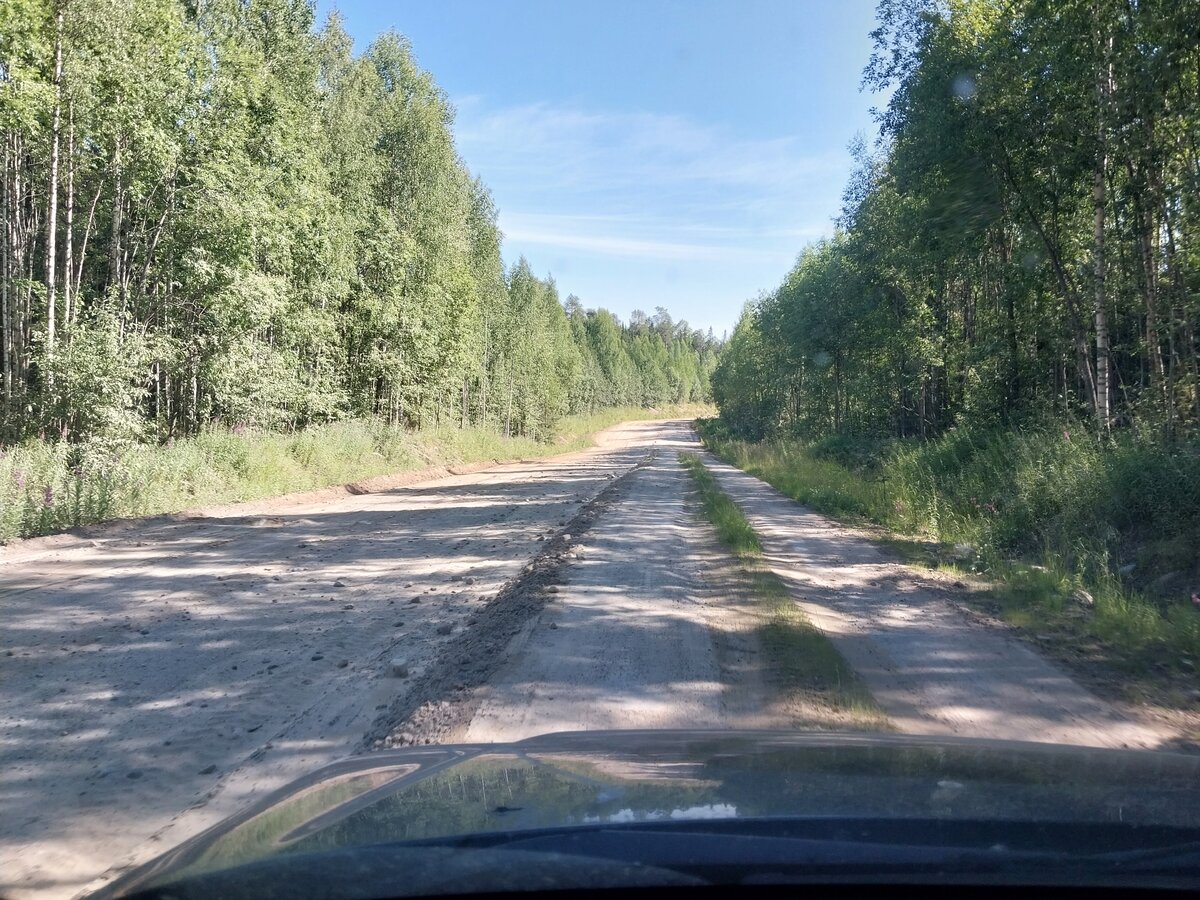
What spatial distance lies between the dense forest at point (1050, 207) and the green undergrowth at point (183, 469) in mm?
16230

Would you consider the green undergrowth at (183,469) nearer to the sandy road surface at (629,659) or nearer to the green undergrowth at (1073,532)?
the sandy road surface at (629,659)

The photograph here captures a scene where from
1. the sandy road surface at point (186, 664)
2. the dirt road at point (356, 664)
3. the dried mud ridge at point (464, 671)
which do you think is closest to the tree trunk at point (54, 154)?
the sandy road surface at point (186, 664)

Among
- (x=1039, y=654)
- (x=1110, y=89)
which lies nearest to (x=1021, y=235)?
(x=1110, y=89)

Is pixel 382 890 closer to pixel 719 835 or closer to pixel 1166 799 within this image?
pixel 719 835

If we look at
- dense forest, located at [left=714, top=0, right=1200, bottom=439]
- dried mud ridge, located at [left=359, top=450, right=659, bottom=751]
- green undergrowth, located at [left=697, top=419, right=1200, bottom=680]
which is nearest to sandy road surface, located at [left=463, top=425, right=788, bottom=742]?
dried mud ridge, located at [left=359, top=450, right=659, bottom=751]

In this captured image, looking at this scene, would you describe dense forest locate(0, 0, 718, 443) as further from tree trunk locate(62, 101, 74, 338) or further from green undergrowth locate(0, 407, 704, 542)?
green undergrowth locate(0, 407, 704, 542)

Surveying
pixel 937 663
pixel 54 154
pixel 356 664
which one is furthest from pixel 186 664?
pixel 54 154

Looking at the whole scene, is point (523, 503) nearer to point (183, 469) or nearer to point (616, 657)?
point (183, 469)

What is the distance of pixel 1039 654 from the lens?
703 centimetres

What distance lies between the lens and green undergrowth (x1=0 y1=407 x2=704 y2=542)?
13.3m

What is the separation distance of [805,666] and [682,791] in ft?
12.7

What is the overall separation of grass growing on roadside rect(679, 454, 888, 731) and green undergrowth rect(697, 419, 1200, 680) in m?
2.24

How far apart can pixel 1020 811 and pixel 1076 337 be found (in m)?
16.1

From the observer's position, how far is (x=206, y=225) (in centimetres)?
1959
